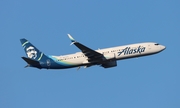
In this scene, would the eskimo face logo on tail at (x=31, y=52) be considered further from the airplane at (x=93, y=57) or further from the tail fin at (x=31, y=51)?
the airplane at (x=93, y=57)

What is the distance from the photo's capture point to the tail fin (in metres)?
97.5

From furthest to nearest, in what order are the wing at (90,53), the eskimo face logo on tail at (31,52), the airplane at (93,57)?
the eskimo face logo on tail at (31,52), the airplane at (93,57), the wing at (90,53)

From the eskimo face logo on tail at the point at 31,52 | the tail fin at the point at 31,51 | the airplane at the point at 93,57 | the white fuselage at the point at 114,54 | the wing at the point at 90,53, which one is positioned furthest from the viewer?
the eskimo face logo on tail at the point at 31,52

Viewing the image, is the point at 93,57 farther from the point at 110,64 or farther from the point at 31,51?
the point at 31,51

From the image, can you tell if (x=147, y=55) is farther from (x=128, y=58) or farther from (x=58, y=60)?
(x=58, y=60)

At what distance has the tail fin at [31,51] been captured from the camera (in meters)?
97.5

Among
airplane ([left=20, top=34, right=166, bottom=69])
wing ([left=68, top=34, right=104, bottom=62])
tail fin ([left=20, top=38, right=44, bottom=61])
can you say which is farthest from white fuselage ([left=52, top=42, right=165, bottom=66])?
tail fin ([left=20, top=38, right=44, bottom=61])

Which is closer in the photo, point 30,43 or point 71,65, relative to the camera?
point 71,65

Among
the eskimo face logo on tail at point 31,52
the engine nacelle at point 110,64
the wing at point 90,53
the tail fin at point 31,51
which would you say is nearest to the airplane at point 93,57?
the wing at point 90,53

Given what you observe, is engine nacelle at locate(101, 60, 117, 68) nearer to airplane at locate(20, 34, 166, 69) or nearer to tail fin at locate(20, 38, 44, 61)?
airplane at locate(20, 34, 166, 69)

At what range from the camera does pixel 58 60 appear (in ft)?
306

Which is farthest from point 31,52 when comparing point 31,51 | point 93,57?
point 93,57

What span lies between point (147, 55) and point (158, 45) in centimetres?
355

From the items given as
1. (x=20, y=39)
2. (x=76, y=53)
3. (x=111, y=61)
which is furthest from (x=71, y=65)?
(x=20, y=39)
